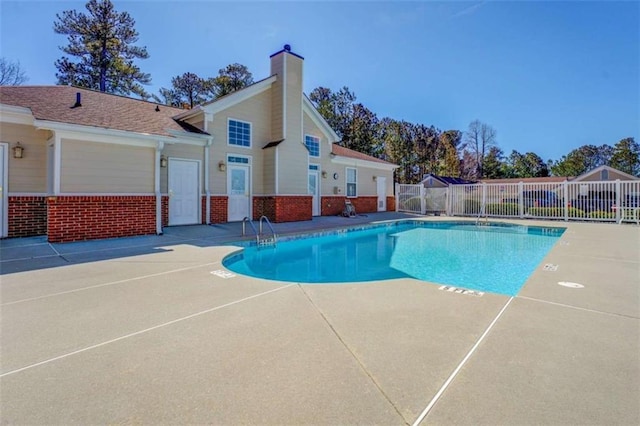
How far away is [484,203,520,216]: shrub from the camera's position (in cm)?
1773

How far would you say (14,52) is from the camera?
2053 centimetres

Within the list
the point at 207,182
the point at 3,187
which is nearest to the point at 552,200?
the point at 207,182

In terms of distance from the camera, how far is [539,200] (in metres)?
17.0

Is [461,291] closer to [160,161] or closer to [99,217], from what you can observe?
[99,217]

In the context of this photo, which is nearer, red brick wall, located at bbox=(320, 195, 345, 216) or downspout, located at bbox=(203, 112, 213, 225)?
downspout, located at bbox=(203, 112, 213, 225)

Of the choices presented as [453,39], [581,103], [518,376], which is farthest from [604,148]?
[518,376]

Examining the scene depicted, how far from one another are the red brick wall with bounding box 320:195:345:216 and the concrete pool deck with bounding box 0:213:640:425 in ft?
40.7

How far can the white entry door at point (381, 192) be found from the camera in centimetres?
2091

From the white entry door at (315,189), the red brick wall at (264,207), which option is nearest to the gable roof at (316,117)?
the white entry door at (315,189)

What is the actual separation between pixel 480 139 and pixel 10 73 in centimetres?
4863

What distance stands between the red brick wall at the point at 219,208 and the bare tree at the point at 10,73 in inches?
806

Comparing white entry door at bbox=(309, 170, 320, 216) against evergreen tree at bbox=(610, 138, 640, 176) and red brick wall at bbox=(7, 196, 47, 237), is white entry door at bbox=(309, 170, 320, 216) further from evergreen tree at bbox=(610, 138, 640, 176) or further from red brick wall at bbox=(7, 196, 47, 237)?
evergreen tree at bbox=(610, 138, 640, 176)

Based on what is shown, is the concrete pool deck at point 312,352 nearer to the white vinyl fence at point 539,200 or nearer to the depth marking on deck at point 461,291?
the depth marking on deck at point 461,291

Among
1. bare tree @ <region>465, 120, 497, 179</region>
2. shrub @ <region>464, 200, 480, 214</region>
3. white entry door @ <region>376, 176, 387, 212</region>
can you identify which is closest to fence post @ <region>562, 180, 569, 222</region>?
shrub @ <region>464, 200, 480, 214</region>
